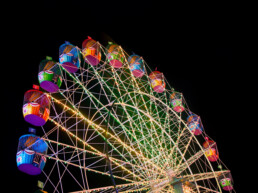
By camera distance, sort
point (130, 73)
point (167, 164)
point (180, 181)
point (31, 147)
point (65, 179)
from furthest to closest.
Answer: point (65, 179) < point (130, 73) < point (167, 164) < point (180, 181) < point (31, 147)

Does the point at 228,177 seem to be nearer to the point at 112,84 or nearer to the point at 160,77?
the point at 160,77

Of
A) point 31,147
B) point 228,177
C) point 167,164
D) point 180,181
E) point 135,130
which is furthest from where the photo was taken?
point 228,177

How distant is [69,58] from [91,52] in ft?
3.98

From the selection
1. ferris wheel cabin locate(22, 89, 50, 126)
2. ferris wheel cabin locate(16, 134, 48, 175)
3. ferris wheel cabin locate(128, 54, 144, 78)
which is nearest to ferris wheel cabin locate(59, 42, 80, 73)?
ferris wheel cabin locate(22, 89, 50, 126)

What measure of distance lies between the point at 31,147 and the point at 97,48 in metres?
5.21

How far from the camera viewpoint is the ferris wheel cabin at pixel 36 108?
9227 millimetres

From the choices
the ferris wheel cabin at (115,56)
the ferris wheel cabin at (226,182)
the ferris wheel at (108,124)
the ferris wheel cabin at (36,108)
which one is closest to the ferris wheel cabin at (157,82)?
the ferris wheel at (108,124)

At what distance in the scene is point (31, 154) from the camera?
29.3 feet

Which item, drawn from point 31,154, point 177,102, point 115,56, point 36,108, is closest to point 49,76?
point 36,108

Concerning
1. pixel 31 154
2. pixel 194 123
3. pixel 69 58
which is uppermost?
pixel 69 58

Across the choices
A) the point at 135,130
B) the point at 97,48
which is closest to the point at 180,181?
the point at 135,130

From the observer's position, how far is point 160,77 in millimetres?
14453

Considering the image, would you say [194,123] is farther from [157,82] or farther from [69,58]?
[69,58]

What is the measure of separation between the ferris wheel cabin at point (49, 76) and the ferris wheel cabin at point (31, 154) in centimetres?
190
